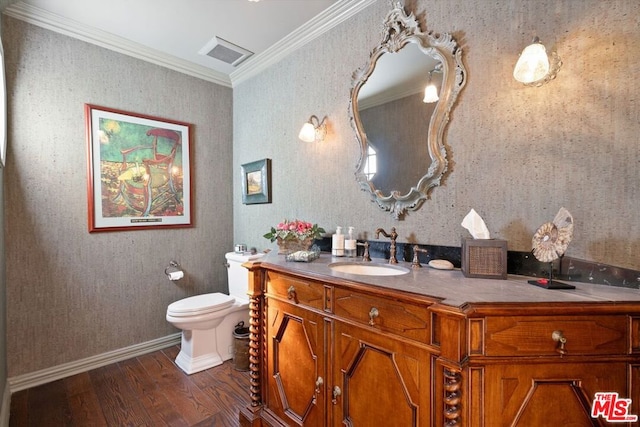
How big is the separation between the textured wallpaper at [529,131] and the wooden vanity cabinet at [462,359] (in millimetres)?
454

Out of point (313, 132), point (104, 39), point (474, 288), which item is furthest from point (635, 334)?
point (104, 39)

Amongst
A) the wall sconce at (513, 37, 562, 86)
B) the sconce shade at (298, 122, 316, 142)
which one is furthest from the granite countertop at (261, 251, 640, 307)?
the sconce shade at (298, 122, 316, 142)

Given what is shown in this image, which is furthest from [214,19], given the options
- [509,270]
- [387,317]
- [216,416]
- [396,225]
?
[216,416]

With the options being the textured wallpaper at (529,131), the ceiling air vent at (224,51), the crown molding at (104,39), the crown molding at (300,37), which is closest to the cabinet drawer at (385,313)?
the textured wallpaper at (529,131)

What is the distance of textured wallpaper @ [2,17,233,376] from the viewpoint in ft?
6.35

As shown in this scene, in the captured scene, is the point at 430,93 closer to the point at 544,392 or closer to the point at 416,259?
the point at 416,259

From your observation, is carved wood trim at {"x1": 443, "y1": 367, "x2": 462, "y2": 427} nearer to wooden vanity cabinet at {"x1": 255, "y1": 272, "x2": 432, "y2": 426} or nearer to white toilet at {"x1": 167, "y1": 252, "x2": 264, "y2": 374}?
wooden vanity cabinet at {"x1": 255, "y1": 272, "x2": 432, "y2": 426}

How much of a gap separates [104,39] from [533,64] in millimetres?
2929

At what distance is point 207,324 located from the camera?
7.24 ft

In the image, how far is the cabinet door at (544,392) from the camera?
2.73ft

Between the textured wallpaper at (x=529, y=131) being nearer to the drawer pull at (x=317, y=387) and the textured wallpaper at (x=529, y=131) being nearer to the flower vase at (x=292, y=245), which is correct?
the flower vase at (x=292, y=245)

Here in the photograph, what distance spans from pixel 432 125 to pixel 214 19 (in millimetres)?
1771

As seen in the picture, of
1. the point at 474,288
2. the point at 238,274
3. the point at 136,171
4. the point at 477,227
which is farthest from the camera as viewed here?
the point at 238,274

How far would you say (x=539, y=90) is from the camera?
1.22 meters
